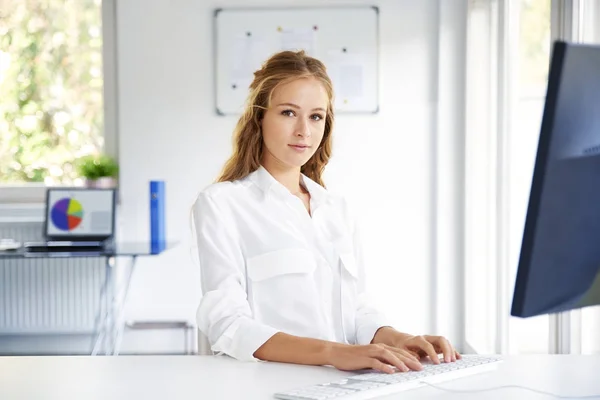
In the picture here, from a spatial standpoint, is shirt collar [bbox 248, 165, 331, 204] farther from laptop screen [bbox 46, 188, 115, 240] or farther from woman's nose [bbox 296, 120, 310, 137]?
laptop screen [bbox 46, 188, 115, 240]

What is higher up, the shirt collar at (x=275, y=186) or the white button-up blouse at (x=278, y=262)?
the shirt collar at (x=275, y=186)

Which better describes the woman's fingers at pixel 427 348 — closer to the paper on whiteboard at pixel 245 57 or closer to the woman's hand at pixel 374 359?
the woman's hand at pixel 374 359

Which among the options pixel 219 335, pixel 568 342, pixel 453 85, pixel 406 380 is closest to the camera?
pixel 406 380

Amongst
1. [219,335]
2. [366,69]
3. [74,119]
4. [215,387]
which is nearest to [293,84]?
[219,335]

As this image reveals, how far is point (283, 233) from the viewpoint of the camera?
70.9 inches

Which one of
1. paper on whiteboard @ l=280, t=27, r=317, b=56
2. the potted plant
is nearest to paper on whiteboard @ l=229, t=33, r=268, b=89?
paper on whiteboard @ l=280, t=27, r=317, b=56

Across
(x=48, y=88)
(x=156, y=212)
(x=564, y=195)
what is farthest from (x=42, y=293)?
(x=564, y=195)

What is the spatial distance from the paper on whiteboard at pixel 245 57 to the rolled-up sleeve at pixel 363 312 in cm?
277

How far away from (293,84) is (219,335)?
600 mm

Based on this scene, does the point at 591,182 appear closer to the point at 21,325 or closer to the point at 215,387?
the point at 215,387

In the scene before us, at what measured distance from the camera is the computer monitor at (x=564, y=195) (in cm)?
93

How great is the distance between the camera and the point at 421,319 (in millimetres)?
4688

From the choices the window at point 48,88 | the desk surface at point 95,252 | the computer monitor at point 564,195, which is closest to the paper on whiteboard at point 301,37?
the window at point 48,88

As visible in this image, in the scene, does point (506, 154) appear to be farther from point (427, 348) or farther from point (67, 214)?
point (427, 348)
